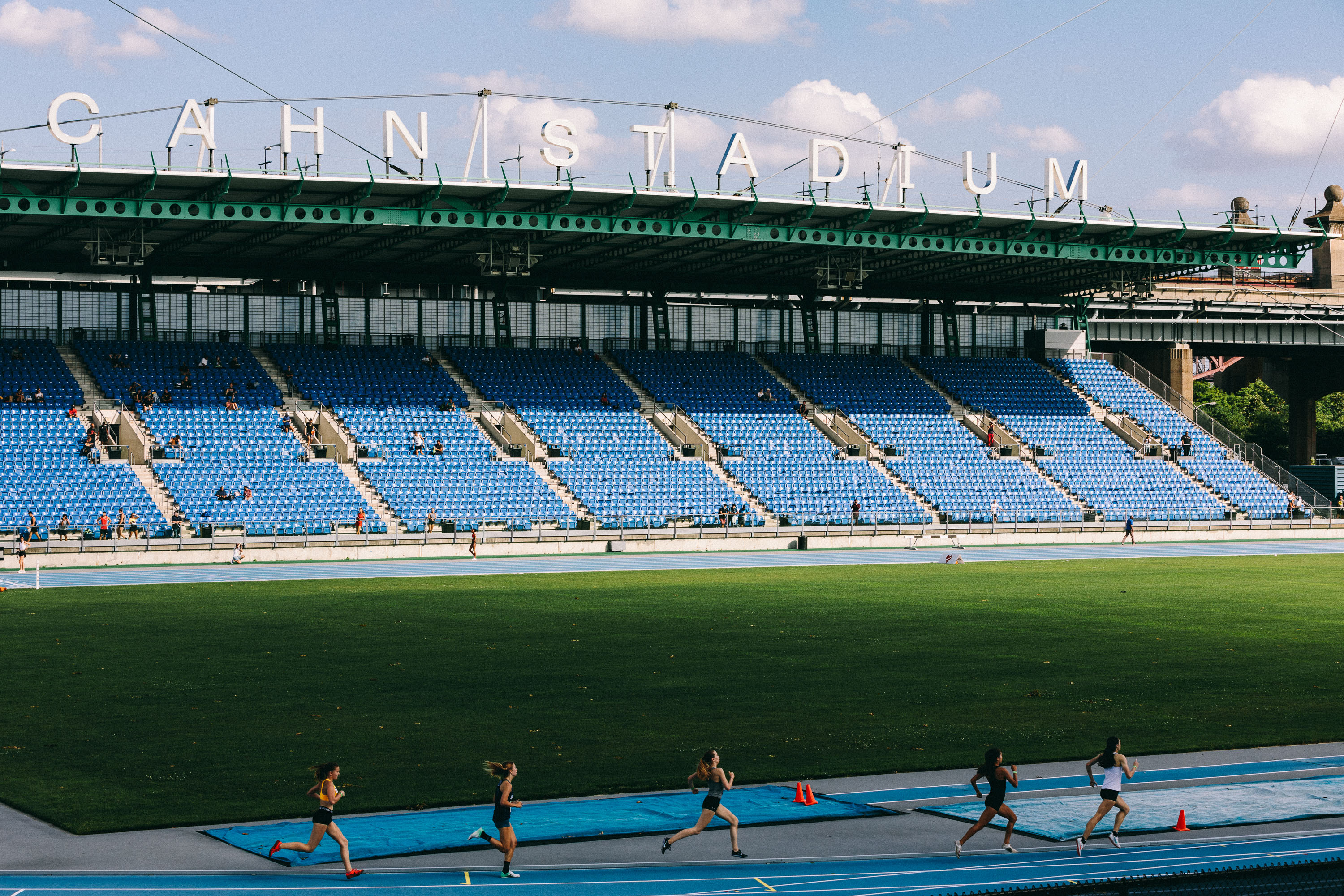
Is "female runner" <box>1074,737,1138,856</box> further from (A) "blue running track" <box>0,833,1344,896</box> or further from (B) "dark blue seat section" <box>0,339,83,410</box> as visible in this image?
(B) "dark blue seat section" <box>0,339,83,410</box>

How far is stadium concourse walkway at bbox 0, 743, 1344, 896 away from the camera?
1341 cm

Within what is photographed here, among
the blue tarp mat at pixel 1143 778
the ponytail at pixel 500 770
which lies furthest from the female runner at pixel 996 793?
the ponytail at pixel 500 770

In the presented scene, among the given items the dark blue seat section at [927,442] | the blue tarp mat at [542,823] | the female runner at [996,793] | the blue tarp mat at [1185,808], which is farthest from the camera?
the dark blue seat section at [927,442]

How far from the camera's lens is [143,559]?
174 ft

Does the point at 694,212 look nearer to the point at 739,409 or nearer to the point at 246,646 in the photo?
the point at 739,409

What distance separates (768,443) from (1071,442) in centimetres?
1772

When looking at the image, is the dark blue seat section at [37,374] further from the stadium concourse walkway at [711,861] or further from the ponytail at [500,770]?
the ponytail at [500,770]

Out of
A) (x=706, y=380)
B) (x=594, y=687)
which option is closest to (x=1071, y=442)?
(x=706, y=380)

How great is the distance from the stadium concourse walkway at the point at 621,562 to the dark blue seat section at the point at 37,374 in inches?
587

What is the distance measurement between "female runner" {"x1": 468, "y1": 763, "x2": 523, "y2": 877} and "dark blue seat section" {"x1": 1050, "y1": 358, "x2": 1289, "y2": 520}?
66.9 meters

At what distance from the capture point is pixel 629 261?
246 feet

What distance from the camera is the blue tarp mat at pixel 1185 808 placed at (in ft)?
51.4

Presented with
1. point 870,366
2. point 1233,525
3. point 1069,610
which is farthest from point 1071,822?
point 870,366

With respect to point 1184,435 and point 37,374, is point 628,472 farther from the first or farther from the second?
point 1184,435
